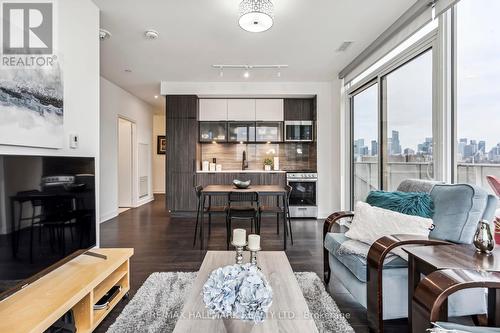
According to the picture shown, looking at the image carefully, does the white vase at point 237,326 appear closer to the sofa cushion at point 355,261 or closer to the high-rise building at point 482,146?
the sofa cushion at point 355,261

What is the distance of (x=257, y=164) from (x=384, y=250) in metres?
4.37

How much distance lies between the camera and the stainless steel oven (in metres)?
5.26

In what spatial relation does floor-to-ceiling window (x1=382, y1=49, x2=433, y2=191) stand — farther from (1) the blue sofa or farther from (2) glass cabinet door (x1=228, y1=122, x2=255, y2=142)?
(2) glass cabinet door (x1=228, y1=122, x2=255, y2=142)

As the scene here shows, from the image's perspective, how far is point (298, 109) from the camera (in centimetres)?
554

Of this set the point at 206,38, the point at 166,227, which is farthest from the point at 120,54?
the point at 166,227

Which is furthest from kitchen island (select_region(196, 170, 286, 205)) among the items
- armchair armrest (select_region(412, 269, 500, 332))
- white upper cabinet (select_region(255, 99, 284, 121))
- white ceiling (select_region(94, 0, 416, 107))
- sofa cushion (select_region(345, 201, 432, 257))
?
armchair armrest (select_region(412, 269, 500, 332))

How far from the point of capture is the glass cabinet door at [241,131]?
18.0ft

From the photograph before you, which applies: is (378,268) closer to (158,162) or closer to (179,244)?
(179,244)

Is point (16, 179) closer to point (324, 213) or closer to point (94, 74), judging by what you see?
point (94, 74)

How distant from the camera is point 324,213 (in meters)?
5.32

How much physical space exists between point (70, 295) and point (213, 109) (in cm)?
453

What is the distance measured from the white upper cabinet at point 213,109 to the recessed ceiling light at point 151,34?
2246 mm

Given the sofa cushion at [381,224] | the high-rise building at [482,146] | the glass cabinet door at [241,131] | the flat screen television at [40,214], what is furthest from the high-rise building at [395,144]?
the flat screen television at [40,214]

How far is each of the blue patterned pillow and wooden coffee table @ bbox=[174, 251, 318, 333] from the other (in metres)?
1.04
